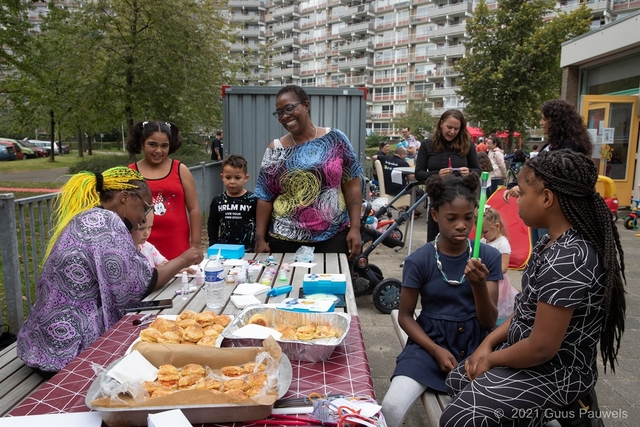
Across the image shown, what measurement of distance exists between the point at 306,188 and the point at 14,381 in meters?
2.04

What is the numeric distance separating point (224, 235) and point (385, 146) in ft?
29.9

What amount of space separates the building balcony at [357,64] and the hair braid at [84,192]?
73783 mm

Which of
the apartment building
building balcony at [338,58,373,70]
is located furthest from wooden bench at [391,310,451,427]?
building balcony at [338,58,373,70]

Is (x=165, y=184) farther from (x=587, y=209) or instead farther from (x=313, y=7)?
(x=313, y=7)

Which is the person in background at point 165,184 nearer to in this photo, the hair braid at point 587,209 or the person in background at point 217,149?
the hair braid at point 587,209

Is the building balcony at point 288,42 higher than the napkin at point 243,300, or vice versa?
the building balcony at point 288,42

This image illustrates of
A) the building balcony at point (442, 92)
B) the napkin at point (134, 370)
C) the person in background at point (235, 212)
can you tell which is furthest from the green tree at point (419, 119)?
the napkin at point (134, 370)

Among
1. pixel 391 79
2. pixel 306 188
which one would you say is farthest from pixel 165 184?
pixel 391 79

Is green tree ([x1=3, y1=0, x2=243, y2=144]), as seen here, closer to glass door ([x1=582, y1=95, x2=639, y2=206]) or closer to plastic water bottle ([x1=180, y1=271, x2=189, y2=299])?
glass door ([x1=582, y1=95, x2=639, y2=206])

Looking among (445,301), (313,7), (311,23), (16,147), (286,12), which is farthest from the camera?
(286,12)

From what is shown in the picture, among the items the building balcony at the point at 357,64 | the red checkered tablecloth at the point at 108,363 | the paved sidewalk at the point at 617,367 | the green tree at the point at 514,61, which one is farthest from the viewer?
the building balcony at the point at 357,64

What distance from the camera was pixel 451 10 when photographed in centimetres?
6094

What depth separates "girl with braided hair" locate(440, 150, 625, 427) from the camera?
1.78 metres

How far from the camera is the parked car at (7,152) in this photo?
32.1m
